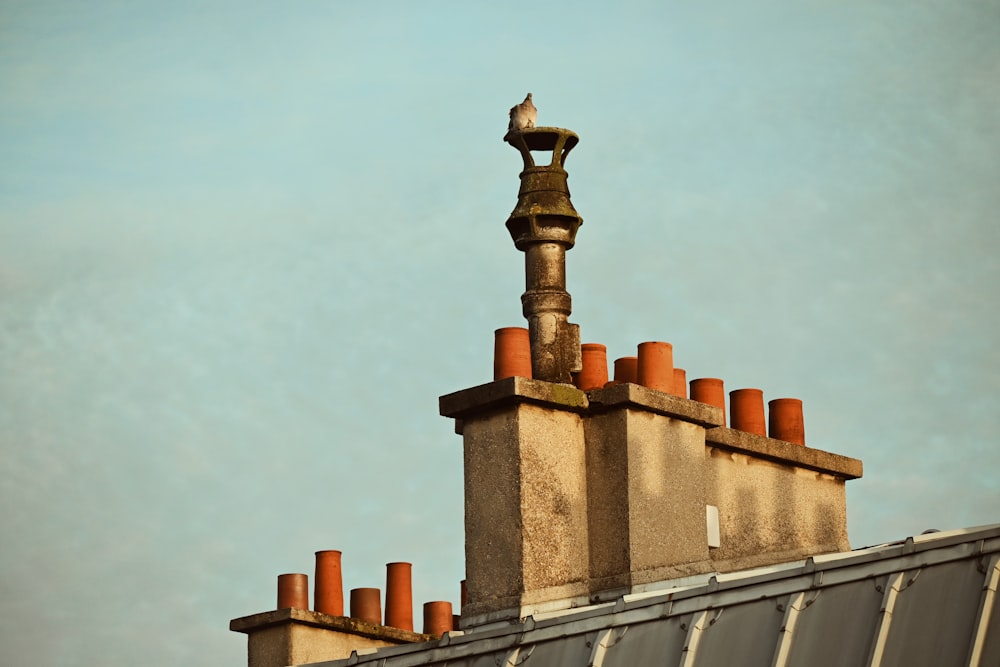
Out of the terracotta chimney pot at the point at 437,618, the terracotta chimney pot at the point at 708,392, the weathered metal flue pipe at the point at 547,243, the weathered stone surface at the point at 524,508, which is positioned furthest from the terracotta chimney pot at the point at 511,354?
the terracotta chimney pot at the point at 437,618

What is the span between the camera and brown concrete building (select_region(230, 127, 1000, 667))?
1195 centimetres

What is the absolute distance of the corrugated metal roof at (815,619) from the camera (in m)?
11.5

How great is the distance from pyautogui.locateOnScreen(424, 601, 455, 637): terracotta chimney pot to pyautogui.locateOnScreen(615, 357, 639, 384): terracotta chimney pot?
13.3ft

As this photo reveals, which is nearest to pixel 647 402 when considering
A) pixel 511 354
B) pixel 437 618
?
pixel 511 354

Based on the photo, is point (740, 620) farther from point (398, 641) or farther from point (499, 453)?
point (398, 641)

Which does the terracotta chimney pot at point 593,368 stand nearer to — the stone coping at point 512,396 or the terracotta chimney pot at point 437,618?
the stone coping at point 512,396

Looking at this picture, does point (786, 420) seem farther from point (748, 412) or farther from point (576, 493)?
point (576, 493)

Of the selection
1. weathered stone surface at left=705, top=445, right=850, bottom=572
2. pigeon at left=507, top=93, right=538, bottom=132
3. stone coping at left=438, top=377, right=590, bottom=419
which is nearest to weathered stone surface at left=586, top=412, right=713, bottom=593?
stone coping at left=438, top=377, right=590, bottom=419

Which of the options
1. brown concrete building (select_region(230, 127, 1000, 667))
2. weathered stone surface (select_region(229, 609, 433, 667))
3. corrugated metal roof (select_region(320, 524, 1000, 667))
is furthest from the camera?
weathered stone surface (select_region(229, 609, 433, 667))

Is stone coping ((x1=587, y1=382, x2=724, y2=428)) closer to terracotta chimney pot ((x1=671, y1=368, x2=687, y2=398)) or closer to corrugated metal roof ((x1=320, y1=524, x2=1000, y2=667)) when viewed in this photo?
terracotta chimney pot ((x1=671, y1=368, x2=687, y2=398))

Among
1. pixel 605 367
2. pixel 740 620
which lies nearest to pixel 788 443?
pixel 605 367

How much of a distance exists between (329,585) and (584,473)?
14.4 feet

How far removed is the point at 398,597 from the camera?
63.5ft

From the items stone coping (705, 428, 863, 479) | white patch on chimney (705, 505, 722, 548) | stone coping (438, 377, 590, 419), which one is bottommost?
white patch on chimney (705, 505, 722, 548)
